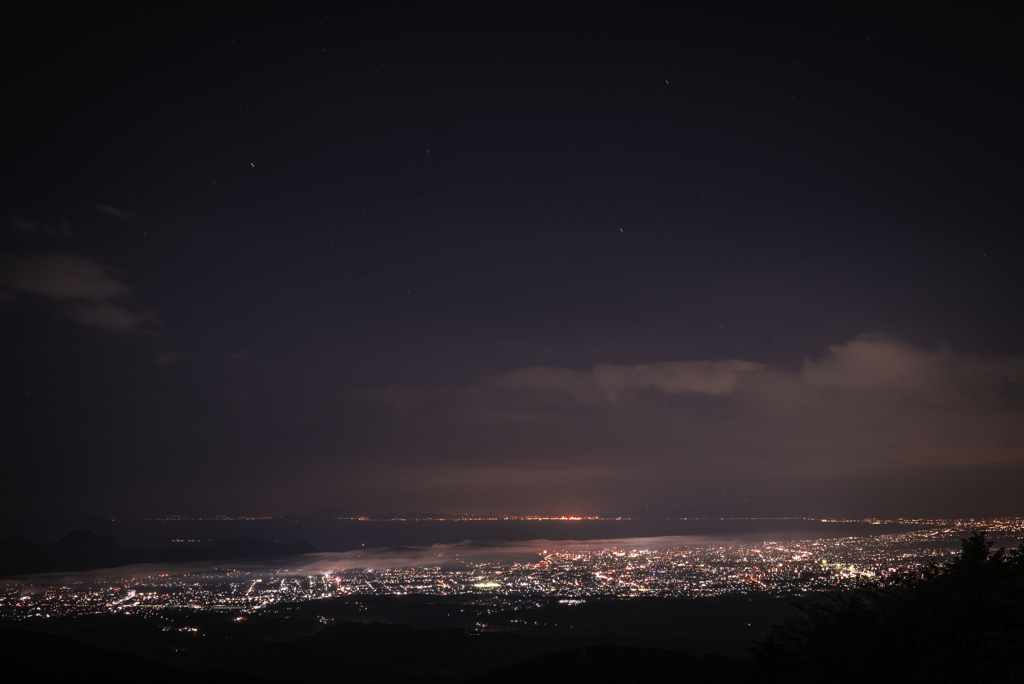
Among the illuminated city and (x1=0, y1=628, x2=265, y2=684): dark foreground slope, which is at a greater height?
(x1=0, y1=628, x2=265, y2=684): dark foreground slope

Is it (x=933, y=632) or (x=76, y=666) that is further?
(x=76, y=666)

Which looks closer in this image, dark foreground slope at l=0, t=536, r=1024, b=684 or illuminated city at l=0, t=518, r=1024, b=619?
dark foreground slope at l=0, t=536, r=1024, b=684

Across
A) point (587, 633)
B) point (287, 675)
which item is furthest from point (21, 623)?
point (587, 633)

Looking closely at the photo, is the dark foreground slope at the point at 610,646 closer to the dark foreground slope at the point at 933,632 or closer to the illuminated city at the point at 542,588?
the dark foreground slope at the point at 933,632

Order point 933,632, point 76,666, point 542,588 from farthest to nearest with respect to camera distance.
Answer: point 542,588 → point 76,666 → point 933,632

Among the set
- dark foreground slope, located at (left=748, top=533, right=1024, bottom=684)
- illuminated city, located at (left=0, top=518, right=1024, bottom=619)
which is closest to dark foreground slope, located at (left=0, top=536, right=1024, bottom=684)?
dark foreground slope, located at (left=748, top=533, right=1024, bottom=684)

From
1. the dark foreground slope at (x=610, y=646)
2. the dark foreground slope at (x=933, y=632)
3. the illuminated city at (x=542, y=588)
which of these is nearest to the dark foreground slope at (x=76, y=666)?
the dark foreground slope at (x=610, y=646)

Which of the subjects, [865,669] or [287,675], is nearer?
[865,669]

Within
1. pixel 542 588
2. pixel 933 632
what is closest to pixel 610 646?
pixel 933 632

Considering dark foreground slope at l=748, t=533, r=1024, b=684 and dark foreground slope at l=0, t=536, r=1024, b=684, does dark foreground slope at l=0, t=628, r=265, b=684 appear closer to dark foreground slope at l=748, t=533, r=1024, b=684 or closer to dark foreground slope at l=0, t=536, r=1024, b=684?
dark foreground slope at l=0, t=536, r=1024, b=684

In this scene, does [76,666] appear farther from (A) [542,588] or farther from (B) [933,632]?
(A) [542,588]

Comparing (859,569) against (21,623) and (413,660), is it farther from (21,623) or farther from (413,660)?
(21,623)
